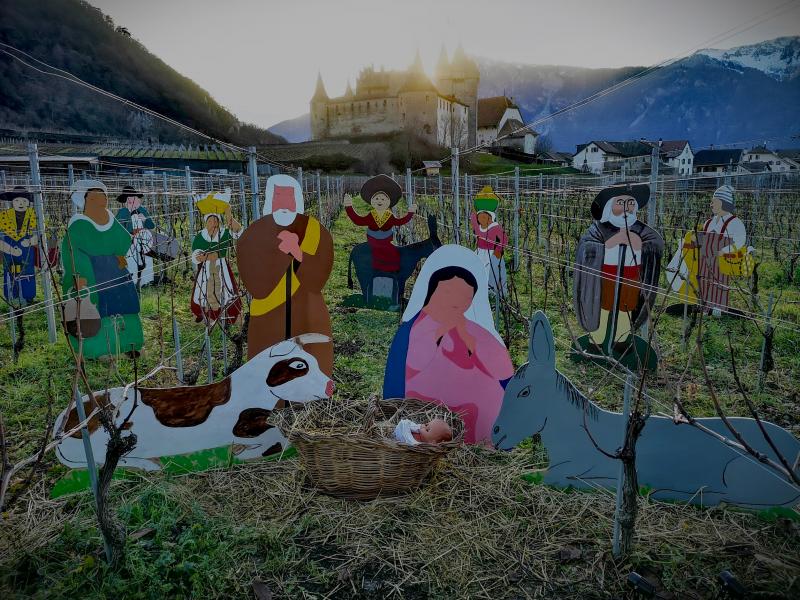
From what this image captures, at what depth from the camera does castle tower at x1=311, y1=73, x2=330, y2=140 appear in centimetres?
5903

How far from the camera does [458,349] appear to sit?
3.35m

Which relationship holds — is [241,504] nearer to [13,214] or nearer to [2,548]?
[2,548]

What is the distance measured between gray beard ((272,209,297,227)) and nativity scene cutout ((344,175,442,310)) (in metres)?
2.32

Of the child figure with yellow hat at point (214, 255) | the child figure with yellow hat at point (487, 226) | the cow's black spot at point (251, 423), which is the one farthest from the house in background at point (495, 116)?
the cow's black spot at point (251, 423)

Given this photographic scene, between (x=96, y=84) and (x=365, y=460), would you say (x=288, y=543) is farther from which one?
(x=96, y=84)

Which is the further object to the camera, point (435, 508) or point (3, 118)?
point (3, 118)

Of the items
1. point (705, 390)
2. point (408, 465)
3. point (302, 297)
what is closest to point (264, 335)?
point (302, 297)

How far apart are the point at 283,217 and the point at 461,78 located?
64.1 meters

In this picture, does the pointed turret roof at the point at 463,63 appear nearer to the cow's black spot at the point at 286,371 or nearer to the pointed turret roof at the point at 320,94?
the pointed turret roof at the point at 320,94

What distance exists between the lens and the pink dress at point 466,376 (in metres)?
3.33

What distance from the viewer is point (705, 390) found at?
4.38m

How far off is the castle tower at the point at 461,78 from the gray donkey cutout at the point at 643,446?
193 feet

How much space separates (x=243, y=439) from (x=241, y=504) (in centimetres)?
47

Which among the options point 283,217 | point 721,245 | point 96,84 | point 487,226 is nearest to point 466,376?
point 283,217
